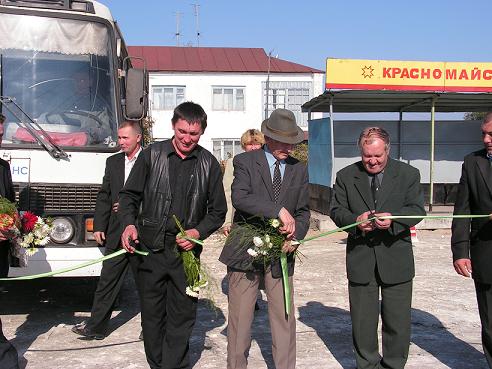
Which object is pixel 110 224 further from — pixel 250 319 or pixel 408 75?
pixel 408 75

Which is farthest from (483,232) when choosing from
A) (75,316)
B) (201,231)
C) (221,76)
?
(221,76)

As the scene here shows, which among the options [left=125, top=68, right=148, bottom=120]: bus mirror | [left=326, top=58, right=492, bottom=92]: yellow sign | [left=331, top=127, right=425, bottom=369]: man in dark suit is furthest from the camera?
[left=326, top=58, right=492, bottom=92]: yellow sign

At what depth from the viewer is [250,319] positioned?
4.59m

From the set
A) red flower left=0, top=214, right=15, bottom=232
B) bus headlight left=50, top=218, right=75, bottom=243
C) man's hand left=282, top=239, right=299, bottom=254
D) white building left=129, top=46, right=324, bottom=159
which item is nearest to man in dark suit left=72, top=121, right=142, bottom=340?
bus headlight left=50, top=218, right=75, bottom=243

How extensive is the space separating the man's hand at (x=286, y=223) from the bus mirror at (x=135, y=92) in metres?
2.42

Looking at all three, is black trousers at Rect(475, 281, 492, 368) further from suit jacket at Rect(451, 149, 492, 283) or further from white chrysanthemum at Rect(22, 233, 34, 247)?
white chrysanthemum at Rect(22, 233, 34, 247)

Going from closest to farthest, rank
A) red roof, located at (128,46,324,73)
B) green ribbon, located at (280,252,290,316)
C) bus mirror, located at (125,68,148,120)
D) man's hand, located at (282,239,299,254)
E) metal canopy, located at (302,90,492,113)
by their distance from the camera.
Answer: man's hand, located at (282,239,299,254) → green ribbon, located at (280,252,290,316) → bus mirror, located at (125,68,148,120) → metal canopy, located at (302,90,492,113) → red roof, located at (128,46,324,73)

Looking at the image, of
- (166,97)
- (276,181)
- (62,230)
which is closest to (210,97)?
(166,97)

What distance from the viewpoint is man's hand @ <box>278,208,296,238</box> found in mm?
4245

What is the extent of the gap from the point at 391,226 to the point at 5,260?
2.87 meters

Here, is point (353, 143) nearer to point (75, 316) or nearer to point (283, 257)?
point (75, 316)

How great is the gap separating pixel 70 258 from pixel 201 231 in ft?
6.32

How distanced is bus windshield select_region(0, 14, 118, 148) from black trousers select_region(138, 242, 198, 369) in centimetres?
210

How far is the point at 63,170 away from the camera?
5.92 meters
